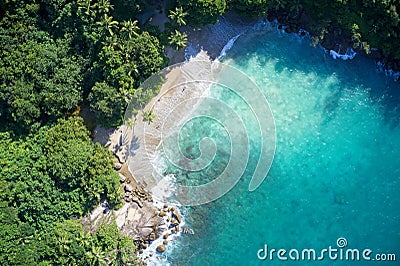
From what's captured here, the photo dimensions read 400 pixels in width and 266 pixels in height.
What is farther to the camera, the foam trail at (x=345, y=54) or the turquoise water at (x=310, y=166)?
the foam trail at (x=345, y=54)

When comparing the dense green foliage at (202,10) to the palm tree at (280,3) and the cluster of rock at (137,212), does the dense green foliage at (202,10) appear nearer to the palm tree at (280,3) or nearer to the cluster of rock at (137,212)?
the palm tree at (280,3)

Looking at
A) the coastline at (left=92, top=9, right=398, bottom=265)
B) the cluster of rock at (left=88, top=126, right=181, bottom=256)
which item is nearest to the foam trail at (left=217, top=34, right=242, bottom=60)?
the coastline at (left=92, top=9, right=398, bottom=265)

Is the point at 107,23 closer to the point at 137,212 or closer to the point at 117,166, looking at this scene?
the point at 117,166

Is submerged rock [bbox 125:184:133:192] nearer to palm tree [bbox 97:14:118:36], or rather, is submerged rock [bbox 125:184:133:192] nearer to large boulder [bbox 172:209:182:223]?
large boulder [bbox 172:209:182:223]

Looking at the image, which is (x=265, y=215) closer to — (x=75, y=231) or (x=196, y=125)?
(x=196, y=125)

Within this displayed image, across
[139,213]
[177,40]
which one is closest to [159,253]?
[139,213]

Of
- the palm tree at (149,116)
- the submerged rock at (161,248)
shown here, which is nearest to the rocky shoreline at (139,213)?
the submerged rock at (161,248)

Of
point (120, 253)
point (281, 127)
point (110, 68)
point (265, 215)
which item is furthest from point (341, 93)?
point (120, 253)

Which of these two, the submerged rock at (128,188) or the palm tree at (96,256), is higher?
the submerged rock at (128,188)
